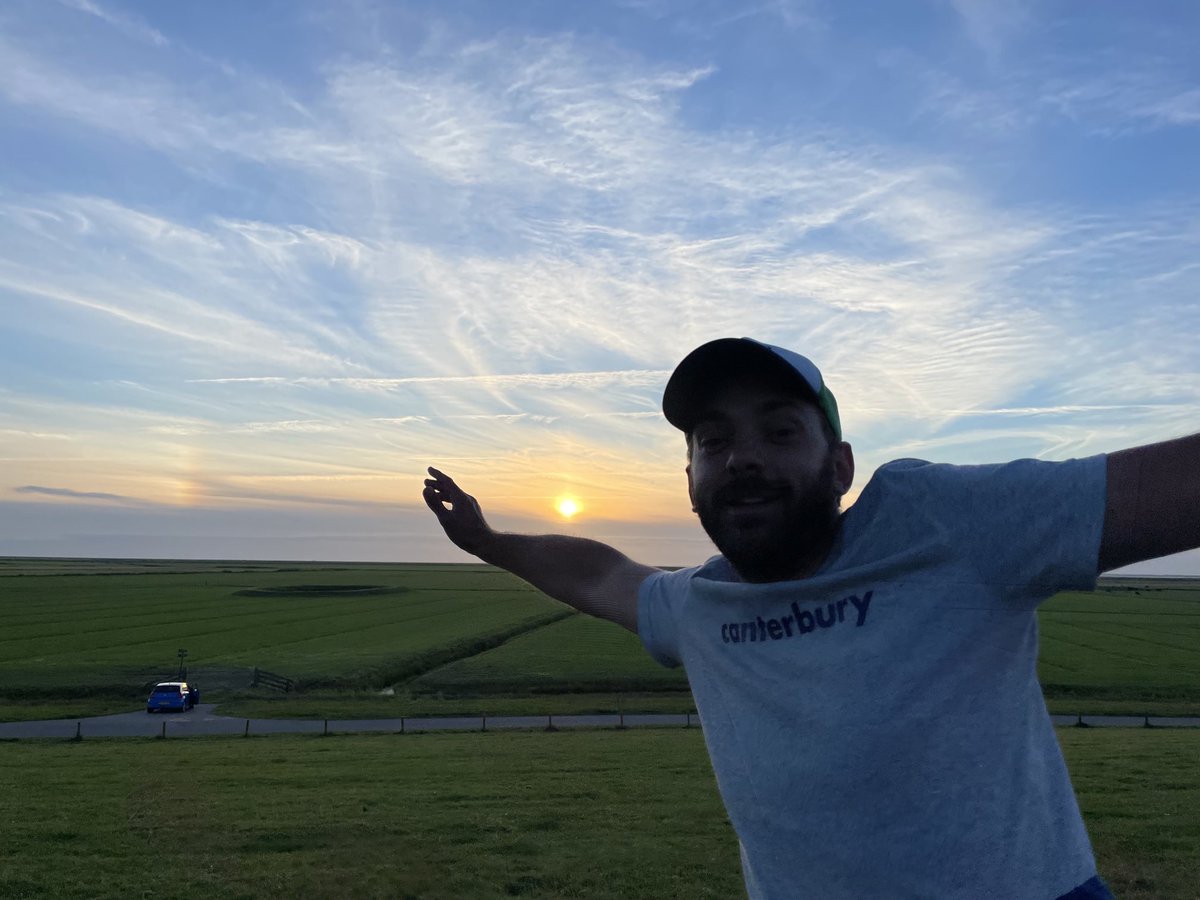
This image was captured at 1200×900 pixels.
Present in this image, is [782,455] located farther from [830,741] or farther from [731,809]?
[731,809]

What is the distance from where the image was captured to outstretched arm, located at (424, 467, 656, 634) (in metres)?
2.96

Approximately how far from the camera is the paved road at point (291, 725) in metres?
28.6

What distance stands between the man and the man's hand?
1.24 metres

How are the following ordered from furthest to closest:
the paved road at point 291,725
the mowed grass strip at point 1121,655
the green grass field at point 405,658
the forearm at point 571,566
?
1. the mowed grass strip at point 1121,655
2. the green grass field at point 405,658
3. the paved road at point 291,725
4. the forearm at point 571,566

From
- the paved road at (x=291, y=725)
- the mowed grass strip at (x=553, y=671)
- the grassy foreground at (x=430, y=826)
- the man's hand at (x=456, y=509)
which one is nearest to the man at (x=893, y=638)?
the man's hand at (x=456, y=509)

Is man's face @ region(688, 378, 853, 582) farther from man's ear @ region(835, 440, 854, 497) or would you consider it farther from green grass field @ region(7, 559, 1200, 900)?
green grass field @ region(7, 559, 1200, 900)

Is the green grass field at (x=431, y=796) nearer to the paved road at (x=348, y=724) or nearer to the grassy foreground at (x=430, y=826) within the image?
the grassy foreground at (x=430, y=826)

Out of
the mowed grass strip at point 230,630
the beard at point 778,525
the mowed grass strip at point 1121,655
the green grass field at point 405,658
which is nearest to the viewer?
the beard at point 778,525

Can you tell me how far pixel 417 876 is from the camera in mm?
9969

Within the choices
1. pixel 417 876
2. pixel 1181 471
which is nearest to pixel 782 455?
pixel 1181 471

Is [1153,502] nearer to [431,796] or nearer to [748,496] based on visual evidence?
[748,496]

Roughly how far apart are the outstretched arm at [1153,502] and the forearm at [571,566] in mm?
1472

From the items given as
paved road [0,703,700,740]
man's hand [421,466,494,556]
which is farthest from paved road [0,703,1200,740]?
→ man's hand [421,466,494,556]

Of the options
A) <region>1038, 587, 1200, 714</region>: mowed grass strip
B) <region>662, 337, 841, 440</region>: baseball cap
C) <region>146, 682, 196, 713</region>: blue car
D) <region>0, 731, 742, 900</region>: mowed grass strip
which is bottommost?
<region>146, 682, 196, 713</region>: blue car
